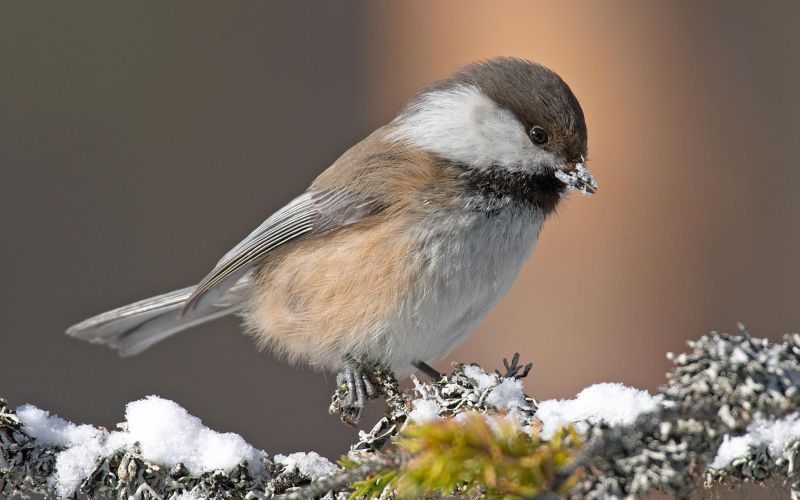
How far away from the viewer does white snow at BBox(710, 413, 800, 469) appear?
0.81m

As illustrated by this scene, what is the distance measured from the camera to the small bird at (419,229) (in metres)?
1.77

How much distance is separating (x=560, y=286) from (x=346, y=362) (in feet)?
3.86

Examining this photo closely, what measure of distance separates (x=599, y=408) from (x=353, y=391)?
38.0 inches

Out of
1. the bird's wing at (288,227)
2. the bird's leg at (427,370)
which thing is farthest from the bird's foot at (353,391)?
the bird's wing at (288,227)

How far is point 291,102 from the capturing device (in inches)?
149

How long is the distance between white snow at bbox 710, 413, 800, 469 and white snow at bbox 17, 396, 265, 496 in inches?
24.8

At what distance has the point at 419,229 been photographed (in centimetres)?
177

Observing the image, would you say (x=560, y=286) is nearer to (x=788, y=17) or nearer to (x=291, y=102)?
(x=788, y=17)

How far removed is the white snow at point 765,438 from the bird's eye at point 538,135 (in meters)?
1.16

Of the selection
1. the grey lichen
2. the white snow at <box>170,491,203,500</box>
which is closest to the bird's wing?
the white snow at <box>170,491,203,500</box>

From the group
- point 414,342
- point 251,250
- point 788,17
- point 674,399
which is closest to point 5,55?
point 251,250

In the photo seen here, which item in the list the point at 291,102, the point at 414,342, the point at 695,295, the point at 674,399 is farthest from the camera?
the point at 291,102

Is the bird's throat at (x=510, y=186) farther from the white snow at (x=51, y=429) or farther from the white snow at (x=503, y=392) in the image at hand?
the white snow at (x=51, y=429)

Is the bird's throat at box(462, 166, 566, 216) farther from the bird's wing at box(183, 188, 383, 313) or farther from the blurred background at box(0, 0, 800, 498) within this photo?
the blurred background at box(0, 0, 800, 498)
